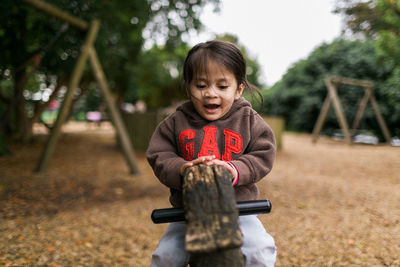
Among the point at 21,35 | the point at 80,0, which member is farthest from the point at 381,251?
the point at 21,35

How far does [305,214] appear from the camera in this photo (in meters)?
4.54

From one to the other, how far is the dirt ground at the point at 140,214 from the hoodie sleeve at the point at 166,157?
1.85 metres

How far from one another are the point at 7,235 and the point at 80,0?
483cm

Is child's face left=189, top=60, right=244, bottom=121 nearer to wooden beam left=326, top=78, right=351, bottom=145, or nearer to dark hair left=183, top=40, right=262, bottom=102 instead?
dark hair left=183, top=40, right=262, bottom=102

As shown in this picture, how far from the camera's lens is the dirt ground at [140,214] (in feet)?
10.7

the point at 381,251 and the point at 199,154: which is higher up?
the point at 199,154

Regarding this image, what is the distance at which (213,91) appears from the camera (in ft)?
5.40

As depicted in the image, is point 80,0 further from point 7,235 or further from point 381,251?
point 381,251

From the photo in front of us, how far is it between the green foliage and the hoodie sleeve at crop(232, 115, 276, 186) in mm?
14600

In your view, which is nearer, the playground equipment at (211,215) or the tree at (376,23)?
the playground equipment at (211,215)

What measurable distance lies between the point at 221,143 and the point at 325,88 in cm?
1775

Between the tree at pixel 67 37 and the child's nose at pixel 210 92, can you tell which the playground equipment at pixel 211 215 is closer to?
the child's nose at pixel 210 92

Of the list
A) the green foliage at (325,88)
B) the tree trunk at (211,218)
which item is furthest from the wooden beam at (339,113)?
the tree trunk at (211,218)

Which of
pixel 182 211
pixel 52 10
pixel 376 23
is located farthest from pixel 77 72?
pixel 376 23
